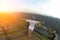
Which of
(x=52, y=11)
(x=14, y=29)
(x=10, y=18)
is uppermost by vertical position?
(x=52, y=11)

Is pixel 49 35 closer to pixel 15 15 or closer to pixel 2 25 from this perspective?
pixel 15 15

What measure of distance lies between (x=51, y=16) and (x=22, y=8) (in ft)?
1.41

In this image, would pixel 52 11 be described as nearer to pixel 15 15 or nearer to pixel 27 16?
pixel 27 16

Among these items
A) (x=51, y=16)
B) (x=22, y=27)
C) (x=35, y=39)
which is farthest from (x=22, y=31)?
(x=51, y=16)

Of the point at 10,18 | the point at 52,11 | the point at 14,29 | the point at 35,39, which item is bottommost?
the point at 35,39

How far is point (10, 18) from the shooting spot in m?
1.44

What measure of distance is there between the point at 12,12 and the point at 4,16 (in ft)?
0.40

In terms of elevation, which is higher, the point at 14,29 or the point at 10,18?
the point at 10,18

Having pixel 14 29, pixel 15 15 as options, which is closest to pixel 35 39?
pixel 14 29

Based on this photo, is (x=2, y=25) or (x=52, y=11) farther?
(x=52, y=11)

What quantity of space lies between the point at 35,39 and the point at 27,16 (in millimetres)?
344

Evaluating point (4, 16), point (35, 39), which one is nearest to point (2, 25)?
point (4, 16)

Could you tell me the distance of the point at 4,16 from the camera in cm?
141

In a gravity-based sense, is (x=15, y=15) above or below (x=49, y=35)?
above
